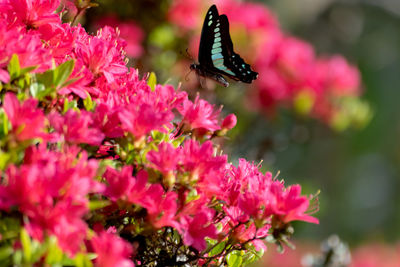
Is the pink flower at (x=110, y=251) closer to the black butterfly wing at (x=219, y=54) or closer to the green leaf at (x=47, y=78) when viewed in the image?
the green leaf at (x=47, y=78)

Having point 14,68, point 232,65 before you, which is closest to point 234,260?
point 14,68

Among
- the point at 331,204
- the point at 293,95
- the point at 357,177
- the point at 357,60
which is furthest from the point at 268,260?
the point at 357,60

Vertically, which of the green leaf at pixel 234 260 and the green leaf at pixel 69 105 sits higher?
the green leaf at pixel 69 105

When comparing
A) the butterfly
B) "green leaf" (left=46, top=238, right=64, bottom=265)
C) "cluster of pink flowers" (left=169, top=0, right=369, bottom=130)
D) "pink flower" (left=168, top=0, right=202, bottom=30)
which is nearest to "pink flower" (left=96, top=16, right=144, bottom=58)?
"pink flower" (left=168, top=0, right=202, bottom=30)

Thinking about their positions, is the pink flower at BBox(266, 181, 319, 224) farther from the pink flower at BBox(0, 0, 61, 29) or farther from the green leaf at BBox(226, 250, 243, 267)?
the pink flower at BBox(0, 0, 61, 29)

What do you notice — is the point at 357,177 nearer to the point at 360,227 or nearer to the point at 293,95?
the point at 360,227

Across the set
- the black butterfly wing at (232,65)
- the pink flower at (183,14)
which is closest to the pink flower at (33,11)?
the black butterfly wing at (232,65)

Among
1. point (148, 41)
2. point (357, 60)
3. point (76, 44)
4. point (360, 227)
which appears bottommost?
point (360, 227)
